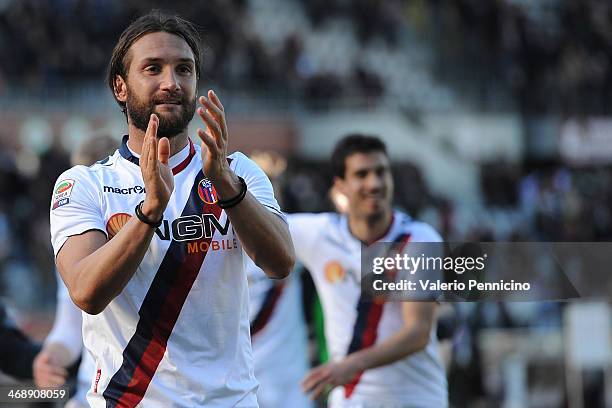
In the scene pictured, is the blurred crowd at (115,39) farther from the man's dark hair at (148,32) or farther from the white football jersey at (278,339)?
the man's dark hair at (148,32)

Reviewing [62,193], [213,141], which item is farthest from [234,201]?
[62,193]

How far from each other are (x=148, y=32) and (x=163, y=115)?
0.33 m

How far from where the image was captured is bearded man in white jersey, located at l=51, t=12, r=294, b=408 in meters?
4.14

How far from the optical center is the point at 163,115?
413cm

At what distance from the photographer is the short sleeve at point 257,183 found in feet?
13.9

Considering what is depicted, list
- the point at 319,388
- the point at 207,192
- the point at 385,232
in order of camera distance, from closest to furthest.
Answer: the point at 207,192 < the point at 319,388 < the point at 385,232

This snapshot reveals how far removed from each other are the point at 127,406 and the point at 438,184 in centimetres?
1958

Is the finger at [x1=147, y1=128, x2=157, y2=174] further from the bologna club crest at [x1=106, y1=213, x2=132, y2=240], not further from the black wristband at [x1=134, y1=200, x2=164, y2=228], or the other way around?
the bologna club crest at [x1=106, y1=213, x2=132, y2=240]

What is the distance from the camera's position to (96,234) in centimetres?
408

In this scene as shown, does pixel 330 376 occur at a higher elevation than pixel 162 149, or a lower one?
lower

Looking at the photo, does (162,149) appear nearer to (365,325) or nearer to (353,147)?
(365,325)

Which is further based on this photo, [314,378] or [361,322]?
[361,322]

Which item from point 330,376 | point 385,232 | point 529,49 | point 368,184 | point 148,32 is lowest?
point 330,376

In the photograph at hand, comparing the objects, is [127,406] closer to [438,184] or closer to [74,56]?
[74,56]
